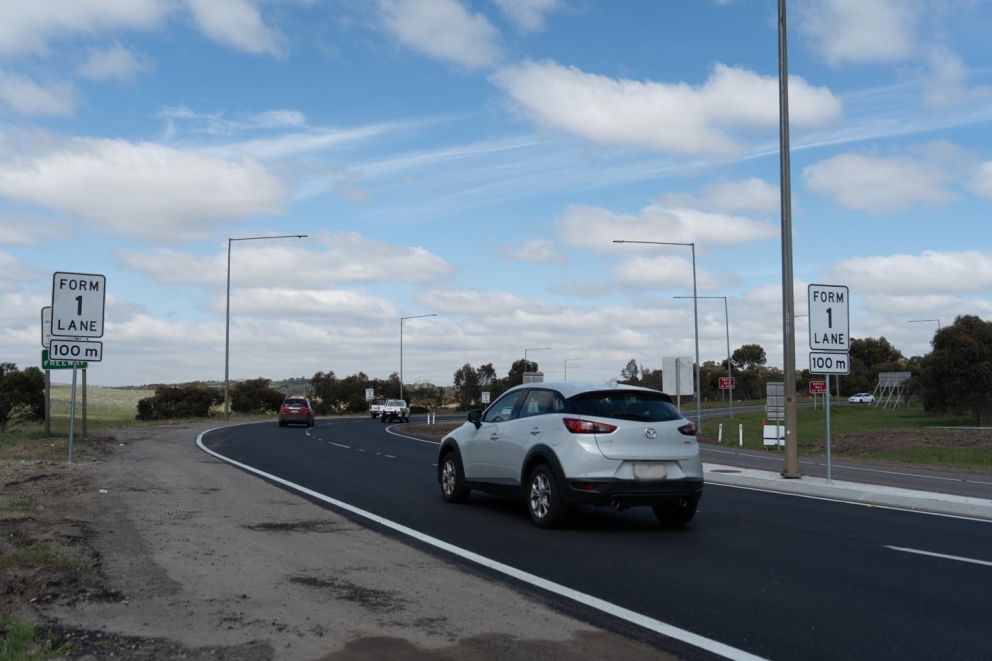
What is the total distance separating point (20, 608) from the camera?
6.62 meters

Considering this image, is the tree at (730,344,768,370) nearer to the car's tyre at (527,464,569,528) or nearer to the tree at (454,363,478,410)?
the tree at (454,363,478,410)

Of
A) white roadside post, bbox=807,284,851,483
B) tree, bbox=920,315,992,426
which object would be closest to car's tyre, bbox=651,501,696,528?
white roadside post, bbox=807,284,851,483

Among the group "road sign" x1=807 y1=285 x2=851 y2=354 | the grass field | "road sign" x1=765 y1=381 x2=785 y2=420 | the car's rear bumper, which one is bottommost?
the grass field

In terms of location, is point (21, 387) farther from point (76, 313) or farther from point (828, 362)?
point (828, 362)

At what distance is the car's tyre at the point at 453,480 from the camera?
13477 millimetres

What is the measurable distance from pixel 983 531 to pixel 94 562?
10134 mm

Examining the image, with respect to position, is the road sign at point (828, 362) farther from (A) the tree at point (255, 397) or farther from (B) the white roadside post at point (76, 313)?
(A) the tree at point (255, 397)

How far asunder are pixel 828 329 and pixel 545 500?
7.71 m

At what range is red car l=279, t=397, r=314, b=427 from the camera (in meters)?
48.3

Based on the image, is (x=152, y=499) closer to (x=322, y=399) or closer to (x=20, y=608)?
(x=20, y=608)

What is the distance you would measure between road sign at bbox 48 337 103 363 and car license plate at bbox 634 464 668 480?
1142 centimetres

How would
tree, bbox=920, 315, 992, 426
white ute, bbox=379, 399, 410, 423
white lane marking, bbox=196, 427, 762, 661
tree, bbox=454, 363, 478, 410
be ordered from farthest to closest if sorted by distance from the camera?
tree, bbox=454, 363, 478, 410 → white ute, bbox=379, 399, 410, 423 → tree, bbox=920, 315, 992, 426 → white lane marking, bbox=196, 427, 762, 661

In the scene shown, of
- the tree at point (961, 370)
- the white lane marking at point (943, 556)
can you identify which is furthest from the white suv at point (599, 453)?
the tree at point (961, 370)

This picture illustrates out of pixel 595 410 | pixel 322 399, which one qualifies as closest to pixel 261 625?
pixel 595 410
